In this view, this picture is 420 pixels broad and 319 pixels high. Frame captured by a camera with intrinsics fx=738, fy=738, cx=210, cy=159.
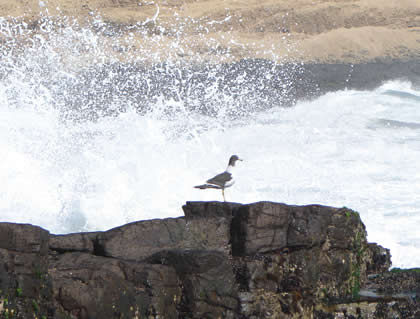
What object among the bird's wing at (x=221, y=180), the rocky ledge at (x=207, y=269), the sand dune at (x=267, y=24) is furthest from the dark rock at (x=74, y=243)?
the sand dune at (x=267, y=24)

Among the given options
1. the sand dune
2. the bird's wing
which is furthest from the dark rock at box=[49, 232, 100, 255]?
the sand dune

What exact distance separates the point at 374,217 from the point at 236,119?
9.70 meters

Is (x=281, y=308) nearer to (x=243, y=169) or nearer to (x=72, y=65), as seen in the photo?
(x=243, y=169)

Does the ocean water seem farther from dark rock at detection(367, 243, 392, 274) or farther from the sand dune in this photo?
dark rock at detection(367, 243, 392, 274)

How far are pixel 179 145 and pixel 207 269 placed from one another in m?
13.4

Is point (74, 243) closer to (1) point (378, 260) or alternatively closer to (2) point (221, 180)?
(2) point (221, 180)

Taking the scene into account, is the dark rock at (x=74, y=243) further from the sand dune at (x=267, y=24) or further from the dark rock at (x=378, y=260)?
the sand dune at (x=267, y=24)

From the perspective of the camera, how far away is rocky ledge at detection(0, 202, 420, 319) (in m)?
5.66

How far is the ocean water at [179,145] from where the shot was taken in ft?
48.4

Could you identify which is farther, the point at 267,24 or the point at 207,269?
the point at 267,24

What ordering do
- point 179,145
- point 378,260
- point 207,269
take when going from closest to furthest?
point 207,269, point 378,260, point 179,145

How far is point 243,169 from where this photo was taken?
20844 mm

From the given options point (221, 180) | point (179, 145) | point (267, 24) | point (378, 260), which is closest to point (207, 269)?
point (221, 180)

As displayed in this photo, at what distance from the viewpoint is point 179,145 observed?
64.2 ft
